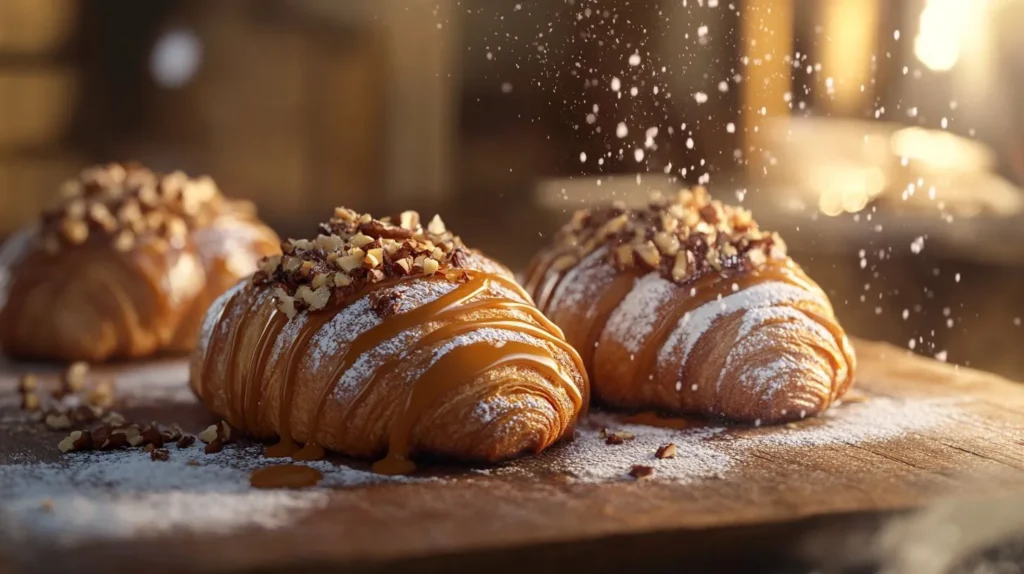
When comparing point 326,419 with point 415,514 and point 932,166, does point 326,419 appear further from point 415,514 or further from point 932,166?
point 932,166

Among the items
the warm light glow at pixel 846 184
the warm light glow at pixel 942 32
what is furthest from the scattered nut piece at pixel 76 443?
the warm light glow at pixel 846 184

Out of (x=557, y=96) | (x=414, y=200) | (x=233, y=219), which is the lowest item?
(x=414, y=200)

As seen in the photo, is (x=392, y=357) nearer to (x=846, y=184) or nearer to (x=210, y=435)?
(x=210, y=435)

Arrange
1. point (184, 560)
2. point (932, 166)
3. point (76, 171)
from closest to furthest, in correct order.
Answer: point (184, 560)
point (932, 166)
point (76, 171)

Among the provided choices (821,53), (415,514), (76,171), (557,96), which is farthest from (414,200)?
(415,514)

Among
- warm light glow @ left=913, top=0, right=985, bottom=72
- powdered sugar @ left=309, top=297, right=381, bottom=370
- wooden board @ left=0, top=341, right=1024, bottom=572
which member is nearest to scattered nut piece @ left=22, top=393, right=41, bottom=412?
wooden board @ left=0, top=341, right=1024, bottom=572

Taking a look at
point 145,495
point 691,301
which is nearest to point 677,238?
point 691,301

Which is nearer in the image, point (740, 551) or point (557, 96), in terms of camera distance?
point (740, 551)
